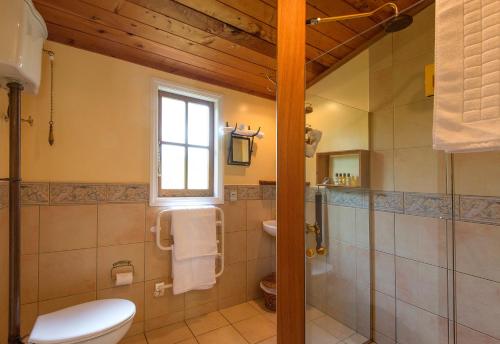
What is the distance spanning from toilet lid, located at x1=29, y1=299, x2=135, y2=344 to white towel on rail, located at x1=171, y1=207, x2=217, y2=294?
1.52 ft

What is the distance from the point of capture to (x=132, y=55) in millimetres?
1721

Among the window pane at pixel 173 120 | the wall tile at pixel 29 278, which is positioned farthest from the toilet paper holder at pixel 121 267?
the window pane at pixel 173 120

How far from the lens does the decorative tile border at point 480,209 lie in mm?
1187

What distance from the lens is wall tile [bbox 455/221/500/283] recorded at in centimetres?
118

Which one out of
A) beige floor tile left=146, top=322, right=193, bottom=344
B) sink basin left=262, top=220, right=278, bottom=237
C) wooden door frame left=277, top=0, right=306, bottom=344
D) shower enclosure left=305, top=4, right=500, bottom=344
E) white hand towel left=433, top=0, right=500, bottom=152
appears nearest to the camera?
white hand towel left=433, top=0, right=500, bottom=152

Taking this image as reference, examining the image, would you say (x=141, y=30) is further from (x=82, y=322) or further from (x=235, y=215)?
(x=82, y=322)

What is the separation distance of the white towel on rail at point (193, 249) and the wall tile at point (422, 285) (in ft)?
4.47

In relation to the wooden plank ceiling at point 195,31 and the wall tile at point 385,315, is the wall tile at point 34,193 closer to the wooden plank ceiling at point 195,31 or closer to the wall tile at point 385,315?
the wooden plank ceiling at point 195,31

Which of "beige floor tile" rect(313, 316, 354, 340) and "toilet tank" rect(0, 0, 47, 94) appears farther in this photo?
"beige floor tile" rect(313, 316, 354, 340)

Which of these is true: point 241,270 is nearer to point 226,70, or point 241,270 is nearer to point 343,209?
point 343,209

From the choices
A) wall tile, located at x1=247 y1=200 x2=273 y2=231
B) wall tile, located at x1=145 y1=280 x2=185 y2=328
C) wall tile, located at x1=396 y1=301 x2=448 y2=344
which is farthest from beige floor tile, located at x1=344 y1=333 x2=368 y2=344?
wall tile, located at x1=145 y1=280 x2=185 y2=328

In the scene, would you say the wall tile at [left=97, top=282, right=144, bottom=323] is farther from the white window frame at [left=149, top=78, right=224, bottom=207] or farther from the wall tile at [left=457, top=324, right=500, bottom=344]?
the wall tile at [left=457, top=324, right=500, bottom=344]

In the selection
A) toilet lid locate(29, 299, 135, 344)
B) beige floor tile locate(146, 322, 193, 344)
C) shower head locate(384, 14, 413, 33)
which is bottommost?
beige floor tile locate(146, 322, 193, 344)

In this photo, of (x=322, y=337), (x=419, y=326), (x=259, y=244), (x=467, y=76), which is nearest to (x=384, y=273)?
(x=419, y=326)
